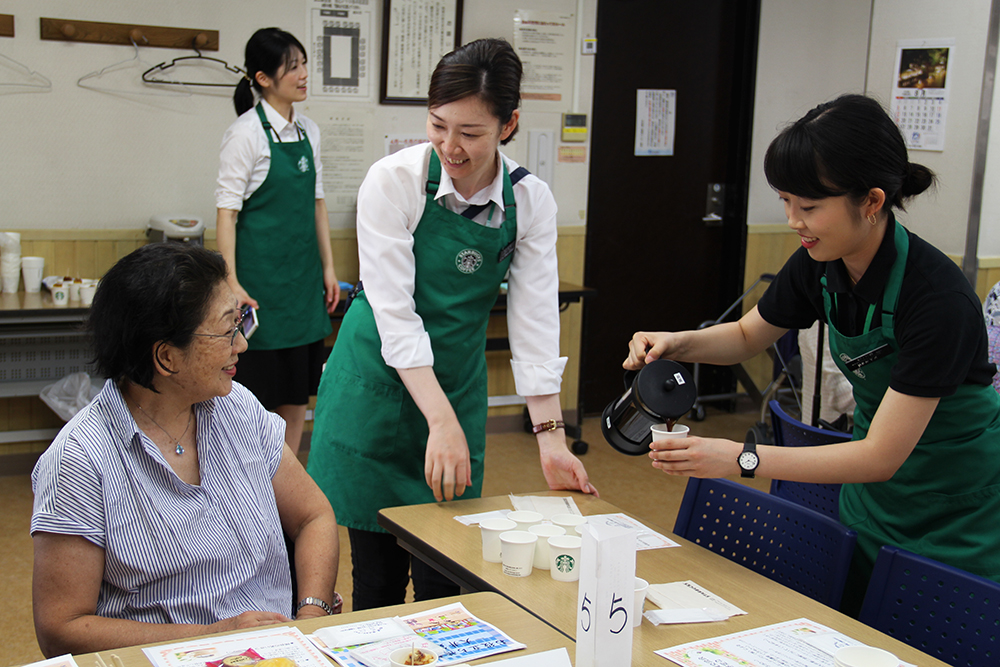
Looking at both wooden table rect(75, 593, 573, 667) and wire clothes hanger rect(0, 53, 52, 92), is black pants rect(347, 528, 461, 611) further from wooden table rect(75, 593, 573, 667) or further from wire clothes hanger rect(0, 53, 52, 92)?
wire clothes hanger rect(0, 53, 52, 92)

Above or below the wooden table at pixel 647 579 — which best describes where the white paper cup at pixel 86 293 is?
above

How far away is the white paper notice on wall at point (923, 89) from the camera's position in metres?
4.81

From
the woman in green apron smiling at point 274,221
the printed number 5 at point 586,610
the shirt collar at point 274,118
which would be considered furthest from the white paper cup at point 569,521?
the shirt collar at point 274,118

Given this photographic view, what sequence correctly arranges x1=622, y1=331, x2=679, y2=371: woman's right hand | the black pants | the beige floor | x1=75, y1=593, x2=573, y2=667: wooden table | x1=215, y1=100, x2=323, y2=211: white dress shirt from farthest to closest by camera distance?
x1=215, y1=100, x2=323, y2=211: white dress shirt, the beige floor, the black pants, x1=622, y1=331, x2=679, y2=371: woman's right hand, x1=75, y1=593, x2=573, y2=667: wooden table

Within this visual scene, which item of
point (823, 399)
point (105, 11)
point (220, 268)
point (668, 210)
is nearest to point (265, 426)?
point (220, 268)

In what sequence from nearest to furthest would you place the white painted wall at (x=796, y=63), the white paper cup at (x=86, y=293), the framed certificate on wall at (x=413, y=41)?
the white paper cup at (x=86, y=293), the framed certificate on wall at (x=413, y=41), the white painted wall at (x=796, y=63)

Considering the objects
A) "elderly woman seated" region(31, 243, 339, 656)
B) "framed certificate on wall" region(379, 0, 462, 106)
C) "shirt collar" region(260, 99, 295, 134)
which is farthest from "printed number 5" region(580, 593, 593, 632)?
"framed certificate on wall" region(379, 0, 462, 106)

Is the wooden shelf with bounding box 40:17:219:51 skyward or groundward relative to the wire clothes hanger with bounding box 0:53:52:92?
skyward

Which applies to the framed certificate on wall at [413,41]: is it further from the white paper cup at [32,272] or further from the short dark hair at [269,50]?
the white paper cup at [32,272]

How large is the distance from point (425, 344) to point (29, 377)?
2898 millimetres

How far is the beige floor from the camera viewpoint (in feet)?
9.51

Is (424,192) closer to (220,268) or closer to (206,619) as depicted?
(220,268)

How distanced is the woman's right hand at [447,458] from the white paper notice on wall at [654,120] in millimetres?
3840

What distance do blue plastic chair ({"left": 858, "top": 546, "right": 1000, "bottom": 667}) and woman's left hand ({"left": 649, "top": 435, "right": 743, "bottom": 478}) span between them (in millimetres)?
309
